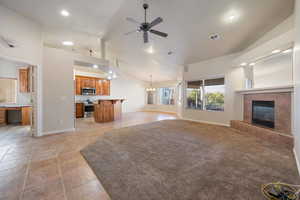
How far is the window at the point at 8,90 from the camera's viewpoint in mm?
5707

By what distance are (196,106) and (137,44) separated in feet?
14.1

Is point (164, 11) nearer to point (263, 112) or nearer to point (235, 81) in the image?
point (235, 81)

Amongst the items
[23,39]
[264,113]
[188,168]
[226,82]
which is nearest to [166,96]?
[226,82]

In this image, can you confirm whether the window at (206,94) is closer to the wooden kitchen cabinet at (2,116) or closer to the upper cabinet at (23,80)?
the upper cabinet at (23,80)

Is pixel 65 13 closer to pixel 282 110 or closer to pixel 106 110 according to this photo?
pixel 106 110

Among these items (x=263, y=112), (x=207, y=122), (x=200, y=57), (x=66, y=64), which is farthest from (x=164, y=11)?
(x=207, y=122)

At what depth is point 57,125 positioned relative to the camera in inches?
170

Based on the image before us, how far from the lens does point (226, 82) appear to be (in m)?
5.34

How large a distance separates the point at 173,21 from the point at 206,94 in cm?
387

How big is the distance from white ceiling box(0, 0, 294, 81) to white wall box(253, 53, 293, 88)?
0.93m

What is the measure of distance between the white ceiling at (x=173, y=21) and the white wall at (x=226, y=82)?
460 mm

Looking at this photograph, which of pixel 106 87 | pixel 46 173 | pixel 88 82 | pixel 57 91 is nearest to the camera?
pixel 46 173

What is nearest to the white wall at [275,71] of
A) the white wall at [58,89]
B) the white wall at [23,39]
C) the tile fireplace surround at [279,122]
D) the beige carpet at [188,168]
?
the tile fireplace surround at [279,122]

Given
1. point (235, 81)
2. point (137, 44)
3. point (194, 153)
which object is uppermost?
point (137, 44)
